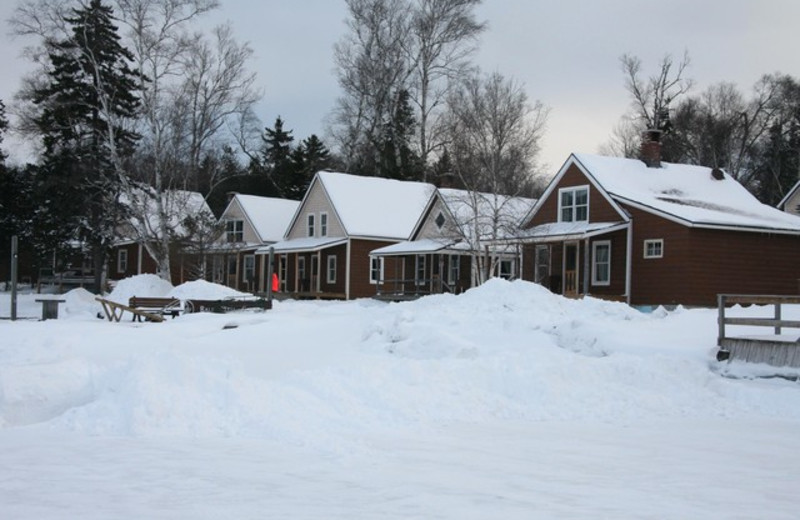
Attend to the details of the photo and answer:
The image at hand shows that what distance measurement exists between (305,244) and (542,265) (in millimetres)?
14509

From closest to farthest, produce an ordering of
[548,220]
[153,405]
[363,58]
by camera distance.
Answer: [153,405]
[548,220]
[363,58]

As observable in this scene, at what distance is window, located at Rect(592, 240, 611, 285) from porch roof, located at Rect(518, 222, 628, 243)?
81 cm

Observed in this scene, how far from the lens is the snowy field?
6.84 m

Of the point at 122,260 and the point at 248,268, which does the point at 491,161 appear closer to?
the point at 248,268

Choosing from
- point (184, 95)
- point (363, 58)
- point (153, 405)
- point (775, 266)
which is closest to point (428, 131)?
point (363, 58)

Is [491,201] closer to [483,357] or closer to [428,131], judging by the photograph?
[483,357]

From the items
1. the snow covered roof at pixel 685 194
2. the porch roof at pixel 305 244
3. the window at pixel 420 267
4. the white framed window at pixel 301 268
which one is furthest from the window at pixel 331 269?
the snow covered roof at pixel 685 194

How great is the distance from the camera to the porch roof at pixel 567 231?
2992cm

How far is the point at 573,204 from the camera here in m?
33.3

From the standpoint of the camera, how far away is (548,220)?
1347 inches

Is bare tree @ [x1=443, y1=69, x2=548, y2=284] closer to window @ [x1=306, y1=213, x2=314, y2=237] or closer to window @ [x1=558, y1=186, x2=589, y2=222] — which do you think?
window @ [x1=558, y1=186, x2=589, y2=222]

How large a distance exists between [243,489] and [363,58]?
54651mm

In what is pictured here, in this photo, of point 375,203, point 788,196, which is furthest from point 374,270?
point 788,196

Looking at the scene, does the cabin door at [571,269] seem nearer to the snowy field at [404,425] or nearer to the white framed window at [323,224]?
the snowy field at [404,425]
